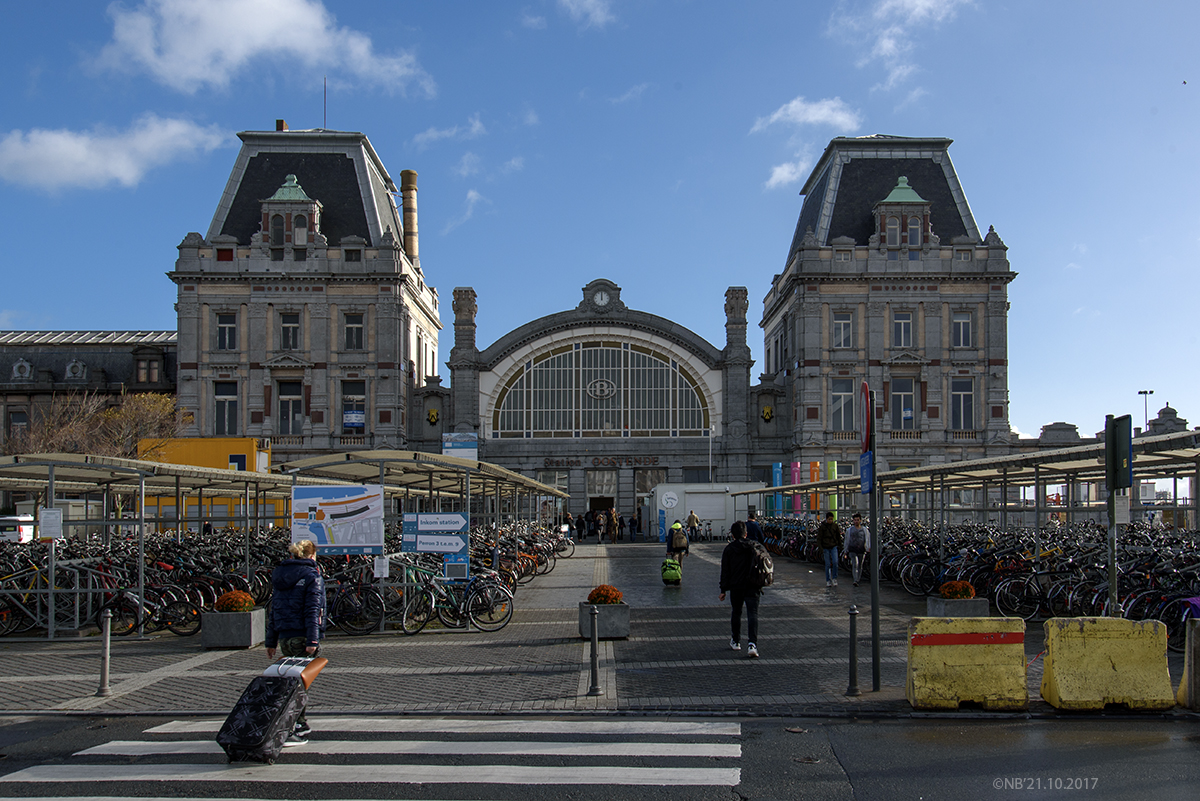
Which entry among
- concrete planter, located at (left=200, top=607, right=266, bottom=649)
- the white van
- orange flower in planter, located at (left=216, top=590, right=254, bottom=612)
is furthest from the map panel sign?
the white van

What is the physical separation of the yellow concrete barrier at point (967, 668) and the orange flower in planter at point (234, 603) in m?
9.66

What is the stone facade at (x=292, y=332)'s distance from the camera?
53.4 metres

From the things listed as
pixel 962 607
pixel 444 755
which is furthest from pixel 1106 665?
pixel 444 755

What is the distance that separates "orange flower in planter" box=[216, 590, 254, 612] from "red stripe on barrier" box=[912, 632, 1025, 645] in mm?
9710

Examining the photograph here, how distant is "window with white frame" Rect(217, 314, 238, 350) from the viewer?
5384cm

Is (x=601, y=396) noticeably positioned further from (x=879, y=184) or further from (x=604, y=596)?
(x=604, y=596)

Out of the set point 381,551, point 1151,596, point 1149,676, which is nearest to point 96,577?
point 381,551

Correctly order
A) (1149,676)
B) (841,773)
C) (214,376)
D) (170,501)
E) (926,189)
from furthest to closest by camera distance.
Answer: (926,189)
(214,376)
(170,501)
(1149,676)
(841,773)

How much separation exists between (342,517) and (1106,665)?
11482 mm

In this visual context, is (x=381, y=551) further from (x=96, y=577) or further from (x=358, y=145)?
(x=358, y=145)

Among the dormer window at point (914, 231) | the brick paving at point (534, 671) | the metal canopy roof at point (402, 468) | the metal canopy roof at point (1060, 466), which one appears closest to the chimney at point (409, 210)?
the dormer window at point (914, 231)

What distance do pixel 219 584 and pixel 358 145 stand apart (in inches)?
1837

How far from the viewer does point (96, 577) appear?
1596cm

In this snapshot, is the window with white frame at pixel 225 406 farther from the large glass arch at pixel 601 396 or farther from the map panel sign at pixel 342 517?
the map panel sign at pixel 342 517
